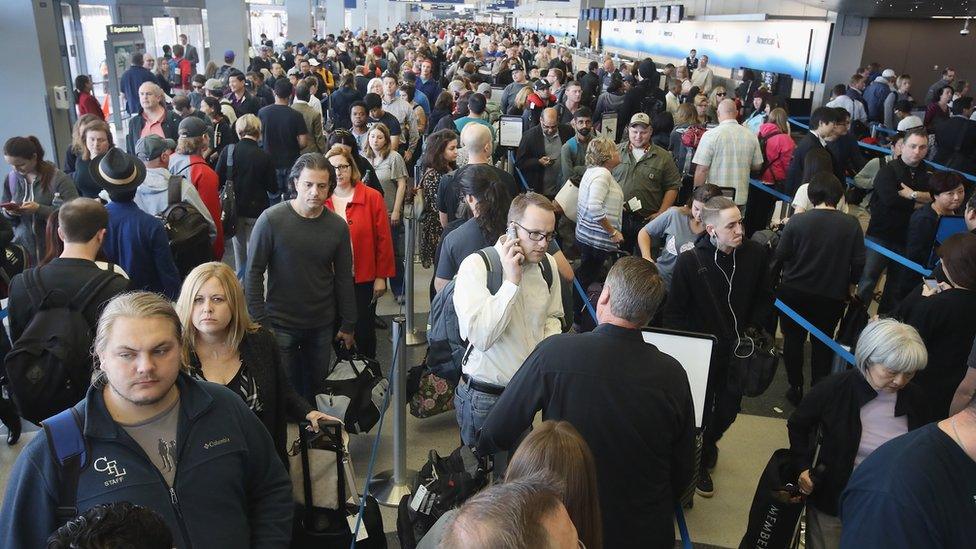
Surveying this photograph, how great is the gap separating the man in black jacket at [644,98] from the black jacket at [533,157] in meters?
2.90

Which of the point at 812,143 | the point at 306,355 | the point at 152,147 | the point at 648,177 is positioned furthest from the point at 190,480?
the point at 812,143

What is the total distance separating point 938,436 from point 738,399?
196 cm

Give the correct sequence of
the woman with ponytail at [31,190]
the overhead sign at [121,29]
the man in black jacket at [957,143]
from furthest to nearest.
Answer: the overhead sign at [121,29], the man in black jacket at [957,143], the woman with ponytail at [31,190]

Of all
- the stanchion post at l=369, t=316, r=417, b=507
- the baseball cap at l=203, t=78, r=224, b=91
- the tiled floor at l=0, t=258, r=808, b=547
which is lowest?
the tiled floor at l=0, t=258, r=808, b=547

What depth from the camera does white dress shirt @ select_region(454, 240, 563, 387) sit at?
3.00 meters

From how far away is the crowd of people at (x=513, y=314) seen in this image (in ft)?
6.72

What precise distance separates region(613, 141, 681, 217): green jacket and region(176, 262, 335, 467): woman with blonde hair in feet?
13.4

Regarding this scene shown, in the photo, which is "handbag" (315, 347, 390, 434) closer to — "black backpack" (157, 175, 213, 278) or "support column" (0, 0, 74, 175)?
"black backpack" (157, 175, 213, 278)

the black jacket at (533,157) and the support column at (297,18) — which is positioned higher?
the support column at (297,18)

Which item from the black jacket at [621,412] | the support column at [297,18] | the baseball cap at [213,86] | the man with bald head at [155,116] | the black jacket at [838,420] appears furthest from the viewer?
the support column at [297,18]

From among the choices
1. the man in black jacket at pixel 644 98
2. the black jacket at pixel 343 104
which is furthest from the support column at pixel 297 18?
the man in black jacket at pixel 644 98

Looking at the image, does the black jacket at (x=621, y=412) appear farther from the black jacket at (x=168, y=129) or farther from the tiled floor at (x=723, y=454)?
the black jacket at (x=168, y=129)

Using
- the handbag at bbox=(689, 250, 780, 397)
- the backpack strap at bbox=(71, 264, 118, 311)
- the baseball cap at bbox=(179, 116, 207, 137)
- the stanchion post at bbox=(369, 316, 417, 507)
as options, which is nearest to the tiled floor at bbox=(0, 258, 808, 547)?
the stanchion post at bbox=(369, 316, 417, 507)

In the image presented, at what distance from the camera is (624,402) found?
8.00 ft
